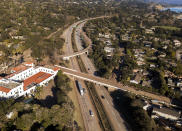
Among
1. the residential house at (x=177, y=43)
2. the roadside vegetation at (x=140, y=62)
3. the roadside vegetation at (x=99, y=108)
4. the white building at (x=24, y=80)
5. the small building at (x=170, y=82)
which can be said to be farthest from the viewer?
the residential house at (x=177, y=43)

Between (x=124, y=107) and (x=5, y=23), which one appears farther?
(x=5, y=23)

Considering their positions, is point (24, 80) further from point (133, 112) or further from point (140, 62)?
point (140, 62)

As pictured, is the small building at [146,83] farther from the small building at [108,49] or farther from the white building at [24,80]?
the white building at [24,80]

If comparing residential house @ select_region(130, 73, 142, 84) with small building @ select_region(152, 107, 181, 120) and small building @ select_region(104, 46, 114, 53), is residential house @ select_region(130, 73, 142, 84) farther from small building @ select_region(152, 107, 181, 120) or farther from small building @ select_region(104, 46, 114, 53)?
small building @ select_region(104, 46, 114, 53)

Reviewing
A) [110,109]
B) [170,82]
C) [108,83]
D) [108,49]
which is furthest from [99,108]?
[108,49]

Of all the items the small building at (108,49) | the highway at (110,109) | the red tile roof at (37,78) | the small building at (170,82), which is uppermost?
the small building at (108,49)

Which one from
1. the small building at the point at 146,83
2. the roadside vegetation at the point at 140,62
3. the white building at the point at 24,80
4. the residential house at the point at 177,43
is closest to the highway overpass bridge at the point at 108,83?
the roadside vegetation at the point at 140,62

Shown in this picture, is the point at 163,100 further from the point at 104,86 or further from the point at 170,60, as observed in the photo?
the point at 170,60

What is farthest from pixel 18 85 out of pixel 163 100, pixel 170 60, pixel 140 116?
pixel 170 60
